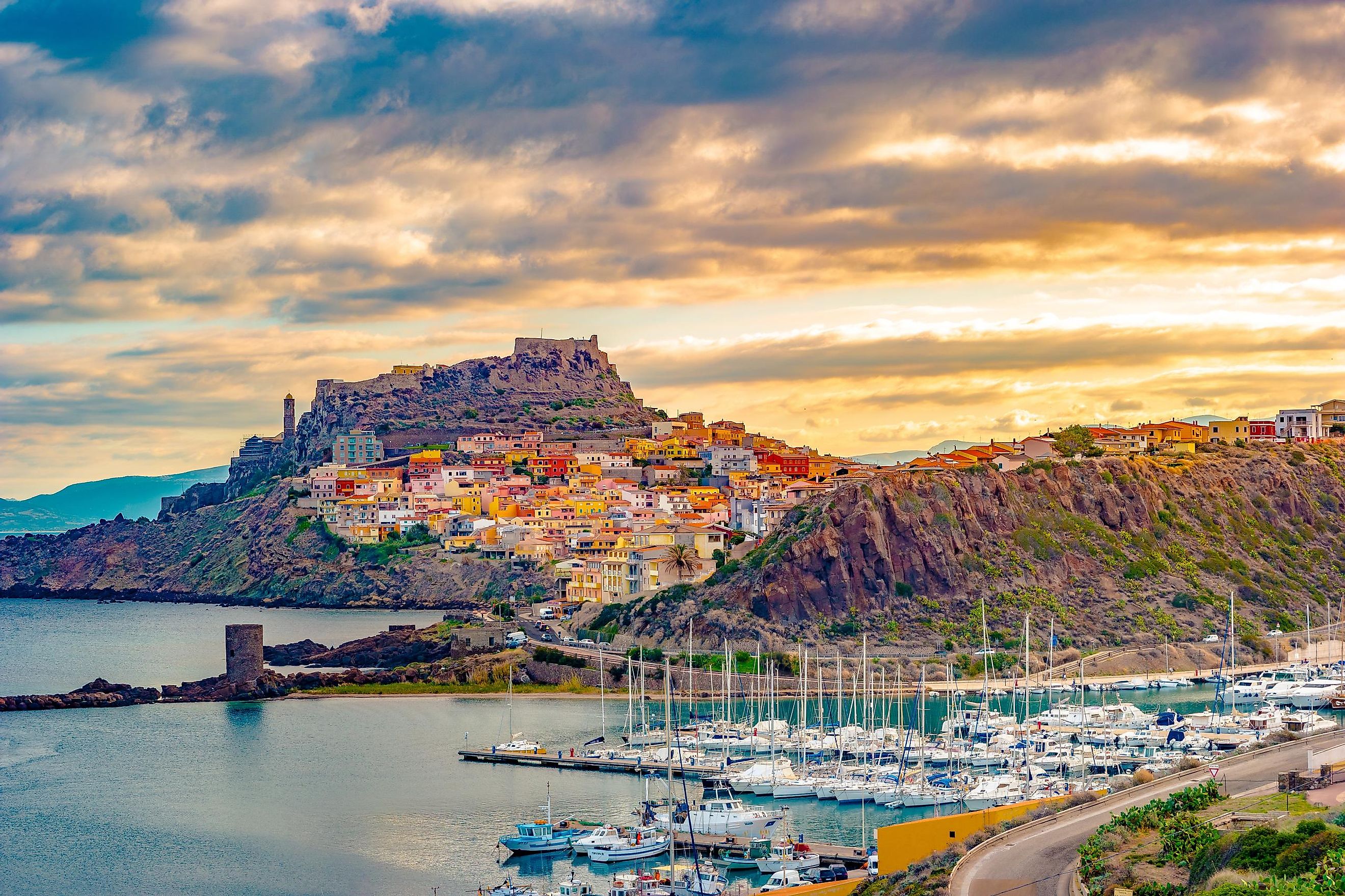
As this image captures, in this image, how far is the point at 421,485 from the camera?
109000 mm

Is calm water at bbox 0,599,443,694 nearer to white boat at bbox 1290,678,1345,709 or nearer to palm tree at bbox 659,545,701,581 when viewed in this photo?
palm tree at bbox 659,545,701,581

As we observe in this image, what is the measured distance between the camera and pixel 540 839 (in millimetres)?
32781

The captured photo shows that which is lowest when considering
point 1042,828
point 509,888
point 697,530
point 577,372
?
point 509,888

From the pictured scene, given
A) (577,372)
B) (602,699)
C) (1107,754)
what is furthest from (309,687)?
(577,372)

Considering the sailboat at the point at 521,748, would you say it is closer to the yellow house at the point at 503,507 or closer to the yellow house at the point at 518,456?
the yellow house at the point at 503,507

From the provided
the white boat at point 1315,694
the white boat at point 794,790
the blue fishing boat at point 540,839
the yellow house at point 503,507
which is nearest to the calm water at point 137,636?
the yellow house at point 503,507

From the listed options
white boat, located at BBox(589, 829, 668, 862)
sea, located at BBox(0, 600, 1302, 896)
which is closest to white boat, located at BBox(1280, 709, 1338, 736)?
sea, located at BBox(0, 600, 1302, 896)

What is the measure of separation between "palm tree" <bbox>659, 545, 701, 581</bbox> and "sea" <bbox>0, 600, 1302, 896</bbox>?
50.5ft

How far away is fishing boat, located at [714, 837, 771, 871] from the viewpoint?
1212 inches

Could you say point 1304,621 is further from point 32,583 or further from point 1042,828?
point 32,583

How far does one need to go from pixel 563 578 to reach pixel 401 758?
36.2 meters

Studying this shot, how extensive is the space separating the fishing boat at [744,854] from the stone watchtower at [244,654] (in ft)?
103

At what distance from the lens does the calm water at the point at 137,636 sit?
65188 millimetres

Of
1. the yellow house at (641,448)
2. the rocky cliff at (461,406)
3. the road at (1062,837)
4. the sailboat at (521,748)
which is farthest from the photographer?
the rocky cliff at (461,406)
